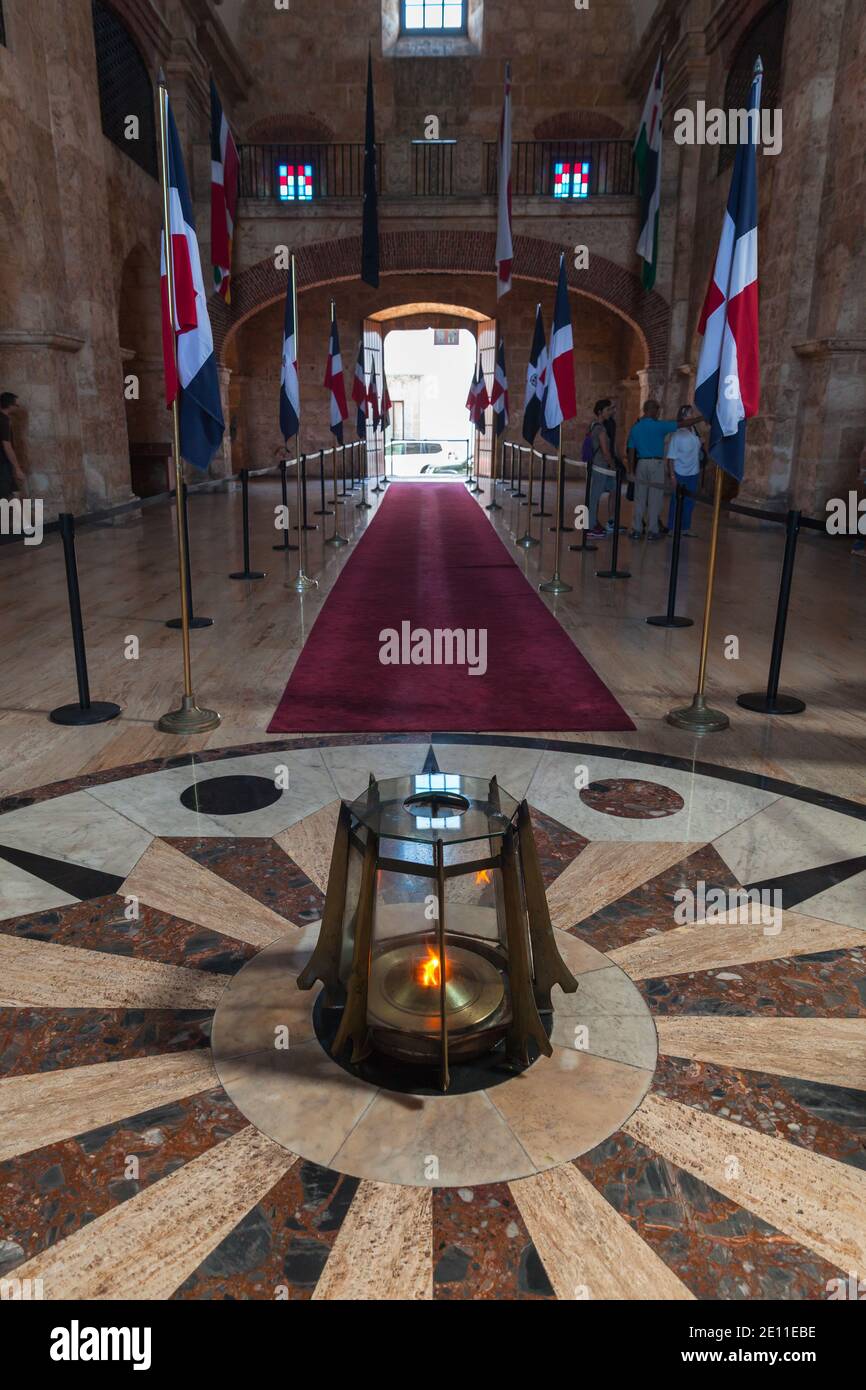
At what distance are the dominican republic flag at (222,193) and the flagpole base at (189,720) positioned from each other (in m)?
13.2

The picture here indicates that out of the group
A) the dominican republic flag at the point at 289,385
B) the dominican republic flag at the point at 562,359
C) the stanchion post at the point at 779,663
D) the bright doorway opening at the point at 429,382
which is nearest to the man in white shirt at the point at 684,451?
the dominican republic flag at the point at 562,359

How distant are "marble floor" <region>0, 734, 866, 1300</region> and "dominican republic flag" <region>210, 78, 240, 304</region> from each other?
48.4ft

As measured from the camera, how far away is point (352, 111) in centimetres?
2075

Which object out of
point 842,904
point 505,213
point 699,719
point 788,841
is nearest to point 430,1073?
point 842,904

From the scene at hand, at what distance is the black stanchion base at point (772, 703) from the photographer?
488cm

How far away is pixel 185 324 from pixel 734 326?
2609mm

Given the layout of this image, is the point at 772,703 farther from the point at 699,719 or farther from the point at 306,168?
the point at 306,168

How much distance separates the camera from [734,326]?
446 centimetres

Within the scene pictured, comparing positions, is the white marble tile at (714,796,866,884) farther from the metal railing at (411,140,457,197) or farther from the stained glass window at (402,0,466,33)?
the stained glass window at (402,0,466,33)

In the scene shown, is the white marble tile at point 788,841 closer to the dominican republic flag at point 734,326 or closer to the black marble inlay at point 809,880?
the black marble inlay at point 809,880

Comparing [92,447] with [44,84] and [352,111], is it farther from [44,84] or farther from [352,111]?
[352,111]

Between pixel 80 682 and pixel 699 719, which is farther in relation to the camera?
pixel 80 682

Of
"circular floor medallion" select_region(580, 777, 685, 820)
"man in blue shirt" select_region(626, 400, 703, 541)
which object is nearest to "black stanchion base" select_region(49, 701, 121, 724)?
"circular floor medallion" select_region(580, 777, 685, 820)
